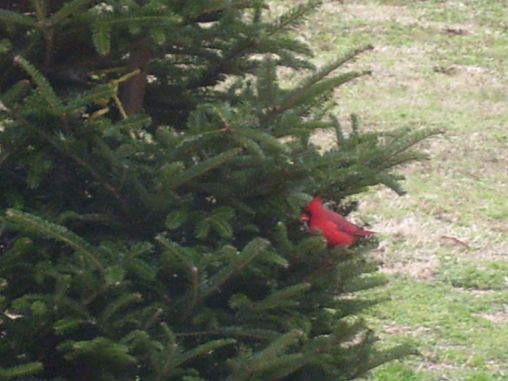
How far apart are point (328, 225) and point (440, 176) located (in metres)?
5.84

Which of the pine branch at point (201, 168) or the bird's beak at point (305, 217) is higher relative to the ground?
the pine branch at point (201, 168)

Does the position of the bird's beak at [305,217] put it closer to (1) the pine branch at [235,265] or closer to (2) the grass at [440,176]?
(1) the pine branch at [235,265]

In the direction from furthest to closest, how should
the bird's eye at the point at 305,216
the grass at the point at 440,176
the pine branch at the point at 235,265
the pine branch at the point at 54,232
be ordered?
the grass at the point at 440,176
the bird's eye at the point at 305,216
the pine branch at the point at 235,265
the pine branch at the point at 54,232

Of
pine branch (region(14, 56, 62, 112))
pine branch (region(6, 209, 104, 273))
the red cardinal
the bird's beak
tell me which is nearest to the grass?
the red cardinal

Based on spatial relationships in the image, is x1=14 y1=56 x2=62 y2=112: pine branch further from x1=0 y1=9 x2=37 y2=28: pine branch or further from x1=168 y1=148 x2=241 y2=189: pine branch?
x1=168 y1=148 x2=241 y2=189: pine branch

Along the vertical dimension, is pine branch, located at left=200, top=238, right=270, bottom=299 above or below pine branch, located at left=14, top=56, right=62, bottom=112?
below

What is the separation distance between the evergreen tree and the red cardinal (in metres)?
0.04

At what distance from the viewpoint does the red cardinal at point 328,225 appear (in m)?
3.53

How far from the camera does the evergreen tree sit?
3088 mm

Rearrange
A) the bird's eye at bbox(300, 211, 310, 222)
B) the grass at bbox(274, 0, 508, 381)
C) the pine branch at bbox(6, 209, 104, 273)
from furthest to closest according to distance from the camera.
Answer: the grass at bbox(274, 0, 508, 381) → the bird's eye at bbox(300, 211, 310, 222) → the pine branch at bbox(6, 209, 104, 273)

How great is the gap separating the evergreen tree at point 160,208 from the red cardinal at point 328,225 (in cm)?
4

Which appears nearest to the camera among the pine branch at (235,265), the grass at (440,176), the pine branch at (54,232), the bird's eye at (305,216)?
the pine branch at (54,232)

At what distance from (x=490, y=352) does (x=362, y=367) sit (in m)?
2.75

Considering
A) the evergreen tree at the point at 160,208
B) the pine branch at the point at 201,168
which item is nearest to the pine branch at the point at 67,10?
the evergreen tree at the point at 160,208
